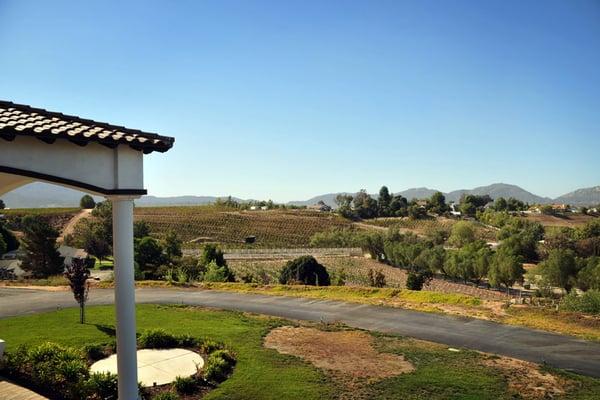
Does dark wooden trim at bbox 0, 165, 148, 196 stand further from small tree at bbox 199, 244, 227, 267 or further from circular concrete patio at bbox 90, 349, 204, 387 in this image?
small tree at bbox 199, 244, 227, 267

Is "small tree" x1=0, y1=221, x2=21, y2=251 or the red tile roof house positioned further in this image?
"small tree" x1=0, y1=221, x2=21, y2=251

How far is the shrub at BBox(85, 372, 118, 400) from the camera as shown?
8625 millimetres

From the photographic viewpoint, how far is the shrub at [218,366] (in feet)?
33.4

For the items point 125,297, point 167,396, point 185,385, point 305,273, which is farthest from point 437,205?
Result: point 125,297

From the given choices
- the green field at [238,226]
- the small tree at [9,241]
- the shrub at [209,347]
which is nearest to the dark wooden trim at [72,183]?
the shrub at [209,347]

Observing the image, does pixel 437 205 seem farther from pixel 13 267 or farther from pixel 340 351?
pixel 340 351

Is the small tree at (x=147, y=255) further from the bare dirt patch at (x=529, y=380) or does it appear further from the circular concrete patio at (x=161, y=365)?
the bare dirt patch at (x=529, y=380)

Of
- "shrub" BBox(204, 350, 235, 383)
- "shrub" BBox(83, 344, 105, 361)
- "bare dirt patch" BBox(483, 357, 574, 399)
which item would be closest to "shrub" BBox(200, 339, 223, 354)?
"shrub" BBox(204, 350, 235, 383)

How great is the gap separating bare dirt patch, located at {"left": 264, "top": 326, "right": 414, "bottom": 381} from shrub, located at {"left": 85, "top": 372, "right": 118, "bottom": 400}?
15.9 ft

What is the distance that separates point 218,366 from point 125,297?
15.7ft

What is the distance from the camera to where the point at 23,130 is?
213 inches

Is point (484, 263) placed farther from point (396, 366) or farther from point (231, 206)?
point (231, 206)

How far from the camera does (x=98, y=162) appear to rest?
6191mm

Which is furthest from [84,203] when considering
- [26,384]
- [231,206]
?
[26,384]
